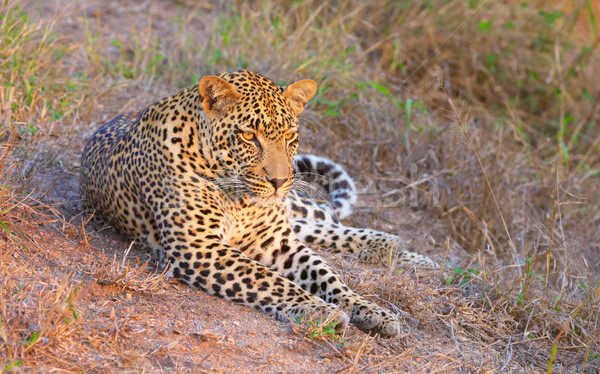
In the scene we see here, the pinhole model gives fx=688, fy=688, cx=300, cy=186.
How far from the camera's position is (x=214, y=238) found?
4.71m

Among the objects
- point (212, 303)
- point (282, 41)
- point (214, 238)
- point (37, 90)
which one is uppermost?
point (282, 41)

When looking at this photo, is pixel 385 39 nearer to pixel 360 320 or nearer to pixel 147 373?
pixel 360 320

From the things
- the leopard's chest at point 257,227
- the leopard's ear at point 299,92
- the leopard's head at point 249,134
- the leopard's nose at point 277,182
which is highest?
the leopard's ear at point 299,92

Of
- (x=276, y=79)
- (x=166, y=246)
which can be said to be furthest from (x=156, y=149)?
(x=276, y=79)

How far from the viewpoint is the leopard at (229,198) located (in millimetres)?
4504

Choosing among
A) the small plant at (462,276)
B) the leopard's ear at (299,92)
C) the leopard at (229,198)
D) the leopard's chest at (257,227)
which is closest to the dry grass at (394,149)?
the small plant at (462,276)

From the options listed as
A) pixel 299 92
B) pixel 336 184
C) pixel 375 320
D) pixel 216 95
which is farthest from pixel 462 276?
pixel 216 95

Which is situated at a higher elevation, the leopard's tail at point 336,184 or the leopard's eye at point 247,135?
the leopard's eye at point 247,135

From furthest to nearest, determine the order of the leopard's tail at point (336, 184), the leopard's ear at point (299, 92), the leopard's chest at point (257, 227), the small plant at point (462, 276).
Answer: the leopard's tail at point (336, 184), the small plant at point (462, 276), the leopard's chest at point (257, 227), the leopard's ear at point (299, 92)

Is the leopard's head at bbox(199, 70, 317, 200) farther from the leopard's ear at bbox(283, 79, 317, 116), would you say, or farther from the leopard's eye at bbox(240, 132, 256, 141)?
the leopard's ear at bbox(283, 79, 317, 116)

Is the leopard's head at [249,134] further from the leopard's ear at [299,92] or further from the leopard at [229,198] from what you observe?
the leopard's ear at [299,92]

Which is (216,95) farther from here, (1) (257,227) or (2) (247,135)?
(1) (257,227)

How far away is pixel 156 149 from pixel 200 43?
4430 millimetres

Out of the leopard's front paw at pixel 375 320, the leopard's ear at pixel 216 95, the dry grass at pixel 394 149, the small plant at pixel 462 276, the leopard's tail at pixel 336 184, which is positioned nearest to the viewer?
the dry grass at pixel 394 149
